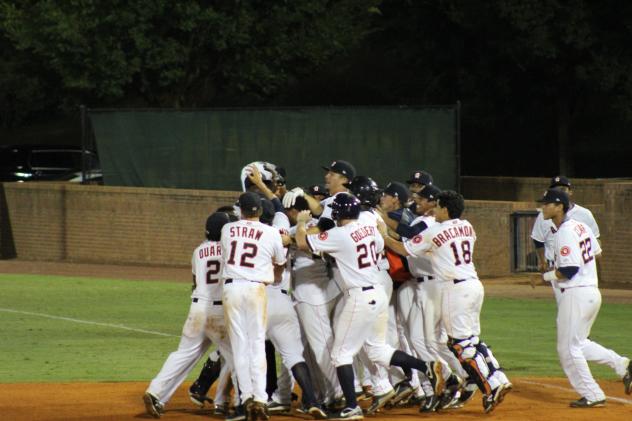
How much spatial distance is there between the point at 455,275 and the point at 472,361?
79 centimetres

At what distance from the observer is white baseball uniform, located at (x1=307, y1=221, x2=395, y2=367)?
34.9 ft

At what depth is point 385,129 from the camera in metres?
25.3

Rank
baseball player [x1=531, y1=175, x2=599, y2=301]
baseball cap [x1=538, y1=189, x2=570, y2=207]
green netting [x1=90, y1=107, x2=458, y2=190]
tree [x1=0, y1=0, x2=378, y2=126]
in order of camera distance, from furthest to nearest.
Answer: tree [x1=0, y1=0, x2=378, y2=126] < green netting [x1=90, y1=107, x2=458, y2=190] < baseball player [x1=531, y1=175, x2=599, y2=301] < baseball cap [x1=538, y1=189, x2=570, y2=207]

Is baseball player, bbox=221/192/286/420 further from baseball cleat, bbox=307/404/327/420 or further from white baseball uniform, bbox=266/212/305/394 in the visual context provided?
baseball cleat, bbox=307/404/327/420

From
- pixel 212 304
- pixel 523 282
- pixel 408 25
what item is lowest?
pixel 523 282

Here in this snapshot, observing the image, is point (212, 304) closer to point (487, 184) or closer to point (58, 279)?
point (58, 279)

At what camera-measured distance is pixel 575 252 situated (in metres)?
11.2

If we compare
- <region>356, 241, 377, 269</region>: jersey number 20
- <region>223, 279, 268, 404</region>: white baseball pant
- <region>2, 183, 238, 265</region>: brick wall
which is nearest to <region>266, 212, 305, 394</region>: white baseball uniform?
<region>223, 279, 268, 404</region>: white baseball pant

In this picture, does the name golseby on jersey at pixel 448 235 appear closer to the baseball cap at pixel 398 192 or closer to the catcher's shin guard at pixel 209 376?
the baseball cap at pixel 398 192

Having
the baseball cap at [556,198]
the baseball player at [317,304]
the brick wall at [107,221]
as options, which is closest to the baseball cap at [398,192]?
the baseball player at [317,304]

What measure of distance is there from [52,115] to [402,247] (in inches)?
1800

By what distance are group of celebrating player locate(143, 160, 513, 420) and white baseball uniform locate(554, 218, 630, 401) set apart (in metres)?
0.78

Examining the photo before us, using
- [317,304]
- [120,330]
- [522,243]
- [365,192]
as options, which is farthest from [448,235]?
[522,243]

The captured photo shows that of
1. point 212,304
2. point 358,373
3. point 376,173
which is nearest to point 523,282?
point 376,173
